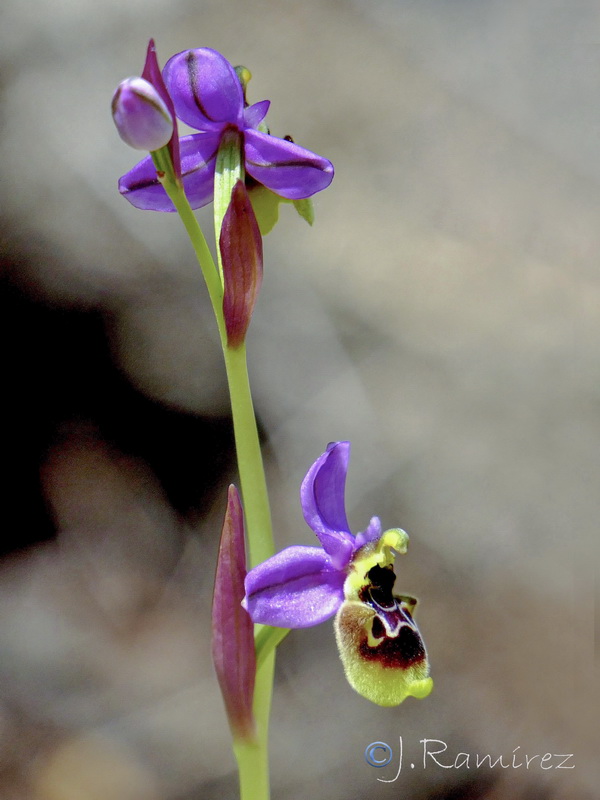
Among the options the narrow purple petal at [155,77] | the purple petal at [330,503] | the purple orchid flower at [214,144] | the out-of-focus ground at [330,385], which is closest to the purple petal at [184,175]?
the purple orchid flower at [214,144]

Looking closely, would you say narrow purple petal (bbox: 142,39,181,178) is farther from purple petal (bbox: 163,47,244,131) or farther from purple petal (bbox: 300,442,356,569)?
purple petal (bbox: 300,442,356,569)

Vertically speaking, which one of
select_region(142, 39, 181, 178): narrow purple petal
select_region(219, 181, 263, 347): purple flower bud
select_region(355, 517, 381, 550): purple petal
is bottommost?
select_region(355, 517, 381, 550): purple petal

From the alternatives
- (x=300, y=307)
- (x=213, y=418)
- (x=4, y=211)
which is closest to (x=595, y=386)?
(x=300, y=307)

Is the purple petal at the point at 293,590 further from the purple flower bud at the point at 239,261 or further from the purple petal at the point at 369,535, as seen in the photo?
the purple flower bud at the point at 239,261

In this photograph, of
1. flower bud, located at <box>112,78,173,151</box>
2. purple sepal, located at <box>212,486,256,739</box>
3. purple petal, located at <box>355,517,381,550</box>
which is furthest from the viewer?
purple petal, located at <box>355,517,381,550</box>

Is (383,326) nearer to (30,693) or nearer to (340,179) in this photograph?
(340,179)

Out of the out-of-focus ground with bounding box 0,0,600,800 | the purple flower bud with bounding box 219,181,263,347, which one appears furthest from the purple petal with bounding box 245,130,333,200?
the out-of-focus ground with bounding box 0,0,600,800

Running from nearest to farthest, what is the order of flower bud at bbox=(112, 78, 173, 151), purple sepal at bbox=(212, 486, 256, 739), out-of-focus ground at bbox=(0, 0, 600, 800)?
flower bud at bbox=(112, 78, 173, 151) → purple sepal at bbox=(212, 486, 256, 739) → out-of-focus ground at bbox=(0, 0, 600, 800)
